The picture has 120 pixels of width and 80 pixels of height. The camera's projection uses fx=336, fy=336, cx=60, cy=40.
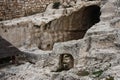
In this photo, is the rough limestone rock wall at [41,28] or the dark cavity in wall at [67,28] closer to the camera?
the rough limestone rock wall at [41,28]

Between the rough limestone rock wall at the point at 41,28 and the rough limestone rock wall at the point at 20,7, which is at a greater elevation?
the rough limestone rock wall at the point at 20,7

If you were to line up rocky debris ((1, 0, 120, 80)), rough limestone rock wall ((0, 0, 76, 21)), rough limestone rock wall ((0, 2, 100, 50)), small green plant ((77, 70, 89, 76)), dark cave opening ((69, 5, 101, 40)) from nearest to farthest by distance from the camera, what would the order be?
rocky debris ((1, 0, 120, 80)) → small green plant ((77, 70, 89, 76)) → rough limestone rock wall ((0, 2, 100, 50)) → dark cave opening ((69, 5, 101, 40)) → rough limestone rock wall ((0, 0, 76, 21))

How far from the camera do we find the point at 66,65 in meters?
18.1

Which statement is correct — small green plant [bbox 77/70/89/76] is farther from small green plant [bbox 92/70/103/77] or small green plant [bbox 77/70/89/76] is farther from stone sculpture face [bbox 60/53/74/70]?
stone sculpture face [bbox 60/53/74/70]

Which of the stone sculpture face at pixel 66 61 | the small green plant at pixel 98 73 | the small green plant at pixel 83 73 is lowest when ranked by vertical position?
the stone sculpture face at pixel 66 61

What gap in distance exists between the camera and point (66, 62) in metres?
18.4

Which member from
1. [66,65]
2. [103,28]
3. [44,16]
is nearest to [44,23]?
[44,16]

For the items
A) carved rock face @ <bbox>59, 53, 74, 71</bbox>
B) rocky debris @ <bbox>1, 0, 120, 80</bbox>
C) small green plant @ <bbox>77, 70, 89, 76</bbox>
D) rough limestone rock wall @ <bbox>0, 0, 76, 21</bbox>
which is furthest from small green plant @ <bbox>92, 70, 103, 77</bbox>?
rough limestone rock wall @ <bbox>0, 0, 76, 21</bbox>

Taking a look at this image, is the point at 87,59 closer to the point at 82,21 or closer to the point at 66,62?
the point at 66,62

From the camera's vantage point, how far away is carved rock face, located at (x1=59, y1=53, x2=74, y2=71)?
58.6ft

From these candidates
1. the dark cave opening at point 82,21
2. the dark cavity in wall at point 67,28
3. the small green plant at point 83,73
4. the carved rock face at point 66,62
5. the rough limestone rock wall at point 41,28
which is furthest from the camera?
the dark cave opening at point 82,21

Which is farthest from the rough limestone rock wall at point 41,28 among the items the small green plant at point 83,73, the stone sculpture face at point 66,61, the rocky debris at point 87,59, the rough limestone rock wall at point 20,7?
the small green plant at point 83,73

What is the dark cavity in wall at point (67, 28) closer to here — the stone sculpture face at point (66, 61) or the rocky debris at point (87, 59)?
the rocky debris at point (87, 59)

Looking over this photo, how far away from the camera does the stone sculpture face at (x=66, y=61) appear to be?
17897 mm
